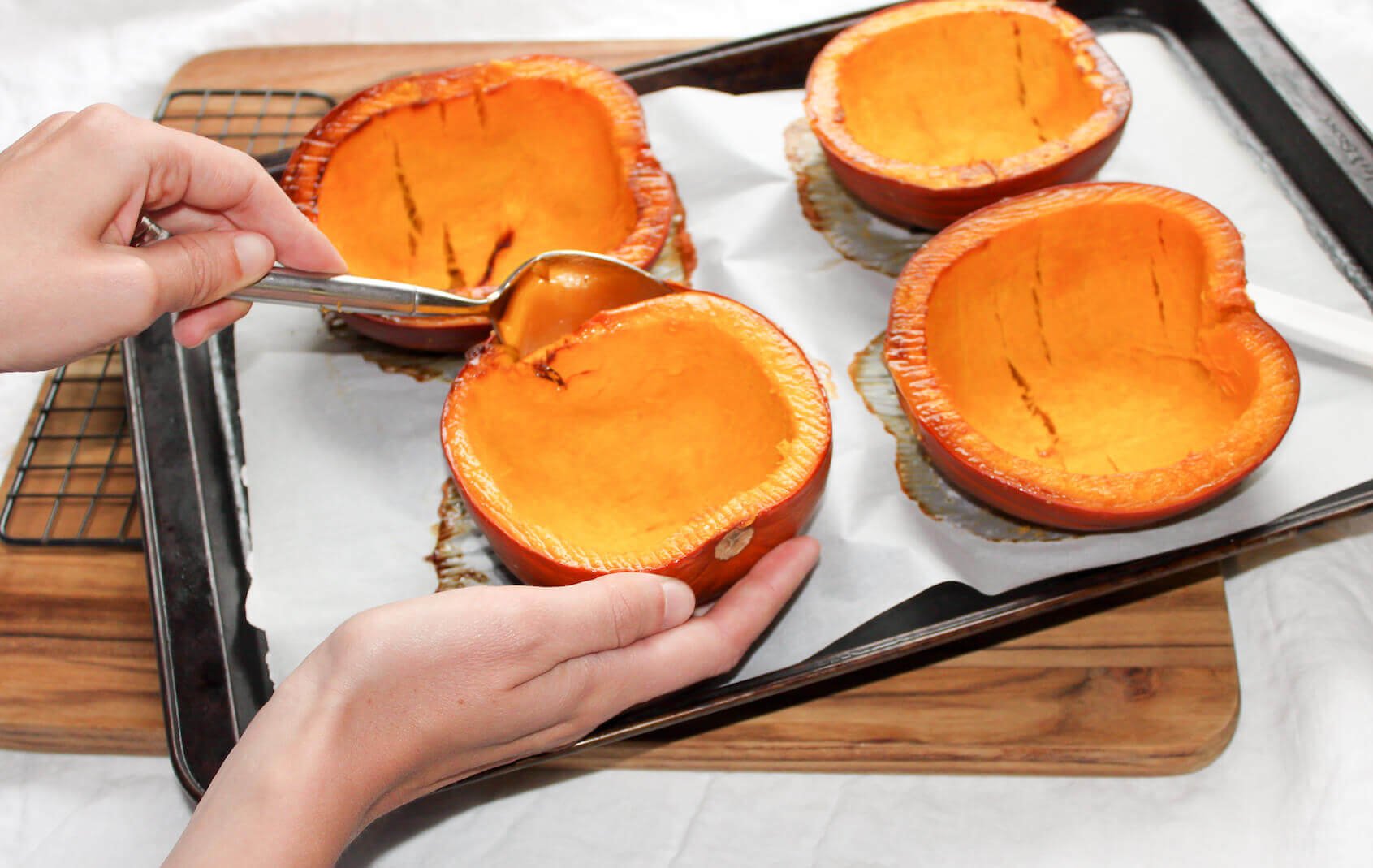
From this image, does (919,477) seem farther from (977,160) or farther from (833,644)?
(977,160)

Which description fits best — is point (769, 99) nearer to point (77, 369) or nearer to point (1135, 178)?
point (1135, 178)

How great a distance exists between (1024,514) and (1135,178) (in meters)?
0.80

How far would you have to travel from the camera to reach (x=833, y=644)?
156cm

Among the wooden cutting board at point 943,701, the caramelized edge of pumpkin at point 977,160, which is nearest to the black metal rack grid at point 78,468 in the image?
the wooden cutting board at point 943,701

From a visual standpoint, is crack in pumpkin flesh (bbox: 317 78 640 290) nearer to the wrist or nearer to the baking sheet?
the baking sheet

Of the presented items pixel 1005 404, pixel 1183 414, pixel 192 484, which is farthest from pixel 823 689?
pixel 192 484

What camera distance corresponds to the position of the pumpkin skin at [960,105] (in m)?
1.81

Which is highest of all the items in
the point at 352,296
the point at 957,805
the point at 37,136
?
the point at 37,136

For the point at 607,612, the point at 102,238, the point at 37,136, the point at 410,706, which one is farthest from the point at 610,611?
the point at 37,136

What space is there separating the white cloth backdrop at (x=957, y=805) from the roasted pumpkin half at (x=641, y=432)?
0.34 metres

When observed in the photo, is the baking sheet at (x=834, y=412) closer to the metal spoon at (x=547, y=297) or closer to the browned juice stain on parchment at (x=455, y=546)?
the browned juice stain on parchment at (x=455, y=546)

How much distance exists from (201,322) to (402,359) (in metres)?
0.36

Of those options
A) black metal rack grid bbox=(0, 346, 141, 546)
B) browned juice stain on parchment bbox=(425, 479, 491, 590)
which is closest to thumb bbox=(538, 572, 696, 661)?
browned juice stain on parchment bbox=(425, 479, 491, 590)

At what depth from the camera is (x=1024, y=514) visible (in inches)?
60.9
